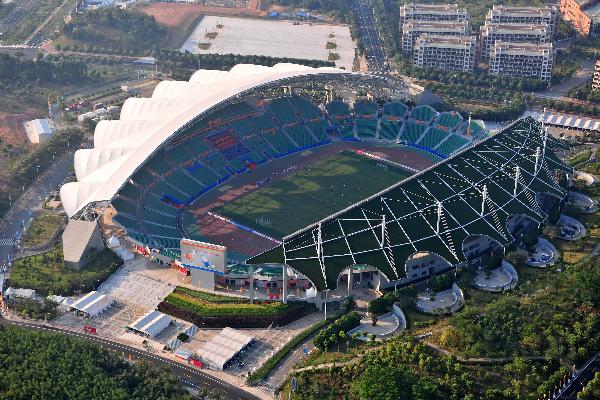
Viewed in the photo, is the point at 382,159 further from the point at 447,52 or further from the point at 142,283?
the point at 142,283

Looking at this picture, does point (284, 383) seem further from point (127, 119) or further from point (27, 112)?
point (27, 112)

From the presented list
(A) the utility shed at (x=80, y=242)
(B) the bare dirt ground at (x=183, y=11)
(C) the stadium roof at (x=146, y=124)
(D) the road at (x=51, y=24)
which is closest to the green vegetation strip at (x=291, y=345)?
(A) the utility shed at (x=80, y=242)

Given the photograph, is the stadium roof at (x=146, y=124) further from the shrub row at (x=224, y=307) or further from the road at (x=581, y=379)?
the road at (x=581, y=379)

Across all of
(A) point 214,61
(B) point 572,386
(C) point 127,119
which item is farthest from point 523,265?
(A) point 214,61

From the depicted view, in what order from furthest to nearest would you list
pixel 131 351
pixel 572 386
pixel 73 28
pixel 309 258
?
1. pixel 73 28
2. pixel 309 258
3. pixel 131 351
4. pixel 572 386

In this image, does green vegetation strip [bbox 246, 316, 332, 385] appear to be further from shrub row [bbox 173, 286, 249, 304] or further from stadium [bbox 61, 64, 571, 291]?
shrub row [bbox 173, 286, 249, 304]

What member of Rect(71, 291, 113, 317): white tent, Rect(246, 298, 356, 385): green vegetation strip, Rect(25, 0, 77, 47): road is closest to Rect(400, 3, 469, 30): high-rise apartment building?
Rect(25, 0, 77, 47): road

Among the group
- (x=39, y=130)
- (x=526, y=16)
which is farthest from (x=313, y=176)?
(x=526, y=16)

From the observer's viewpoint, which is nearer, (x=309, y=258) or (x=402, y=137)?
(x=309, y=258)
